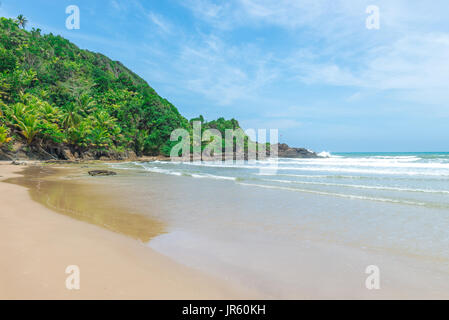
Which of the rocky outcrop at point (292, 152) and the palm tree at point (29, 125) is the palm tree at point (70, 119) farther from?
the rocky outcrop at point (292, 152)

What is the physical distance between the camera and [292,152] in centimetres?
8756

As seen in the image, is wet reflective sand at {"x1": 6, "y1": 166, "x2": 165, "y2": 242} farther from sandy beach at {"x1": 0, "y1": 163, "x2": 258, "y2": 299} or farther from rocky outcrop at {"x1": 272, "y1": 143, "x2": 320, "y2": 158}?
rocky outcrop at {"x1": 272, "y1": 143, "x2": 320, "y2": 158}

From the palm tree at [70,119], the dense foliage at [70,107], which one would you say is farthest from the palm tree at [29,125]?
the palm tree at [70,119]

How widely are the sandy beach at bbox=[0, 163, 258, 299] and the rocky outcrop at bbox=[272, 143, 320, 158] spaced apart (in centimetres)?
8323

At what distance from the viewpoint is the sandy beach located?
8.19 ft

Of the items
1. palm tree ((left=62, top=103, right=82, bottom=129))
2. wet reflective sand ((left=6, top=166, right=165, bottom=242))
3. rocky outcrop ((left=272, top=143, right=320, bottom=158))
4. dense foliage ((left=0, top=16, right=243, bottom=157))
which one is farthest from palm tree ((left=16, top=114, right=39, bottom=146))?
rocky outcrop ((left=272, top=143, right=320, bottom=158))

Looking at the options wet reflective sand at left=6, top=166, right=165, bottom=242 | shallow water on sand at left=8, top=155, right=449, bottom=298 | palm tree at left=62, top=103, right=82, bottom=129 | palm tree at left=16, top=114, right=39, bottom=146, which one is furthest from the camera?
palm tree at left=62, top=103, right=82, bottom=129

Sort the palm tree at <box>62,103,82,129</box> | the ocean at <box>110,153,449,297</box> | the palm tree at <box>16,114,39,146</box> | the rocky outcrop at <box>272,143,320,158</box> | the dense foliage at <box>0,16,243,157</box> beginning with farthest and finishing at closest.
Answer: the rocky outcrop at <box>272,143,320,158</box>, the palm tree at <box>62,103,82,129</box>, the dense foliage at <box>0,16,243,157</box>, the palm tree at <box>16,114,39,146</box>, the ocean at <box>110,153,449,297</box>

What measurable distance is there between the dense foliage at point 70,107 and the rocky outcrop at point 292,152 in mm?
42150

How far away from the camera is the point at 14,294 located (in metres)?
2.35

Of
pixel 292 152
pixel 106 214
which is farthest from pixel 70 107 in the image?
pixel 292 152
